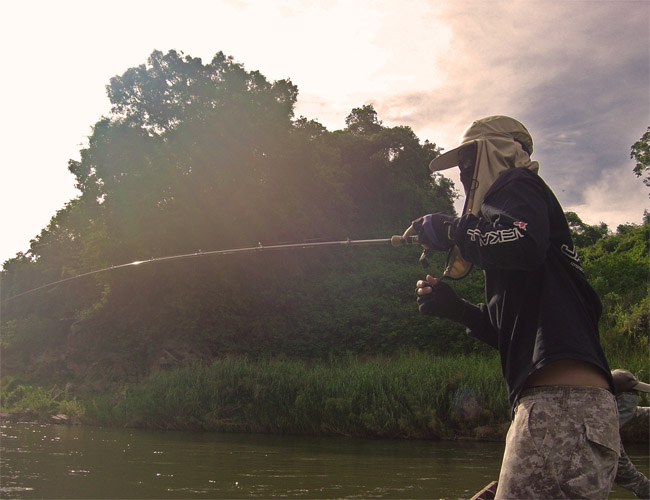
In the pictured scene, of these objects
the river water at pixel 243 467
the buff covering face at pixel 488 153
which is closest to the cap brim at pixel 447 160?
the buff covering face at pixel 488 153

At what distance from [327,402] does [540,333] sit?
41.7 feet

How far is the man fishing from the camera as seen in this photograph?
80.4 inches

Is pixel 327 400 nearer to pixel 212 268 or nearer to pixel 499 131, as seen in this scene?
pixel 212 268

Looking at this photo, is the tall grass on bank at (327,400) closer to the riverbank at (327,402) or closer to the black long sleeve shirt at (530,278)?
the riverbank at (327,402)

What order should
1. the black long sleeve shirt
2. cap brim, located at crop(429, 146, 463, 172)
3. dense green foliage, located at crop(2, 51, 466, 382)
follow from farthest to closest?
dense green foliage, located at crop(2, 51, 466, 382)
cap brim, located at crop(429, 146, 463, 172)
the black long sleeve shirt

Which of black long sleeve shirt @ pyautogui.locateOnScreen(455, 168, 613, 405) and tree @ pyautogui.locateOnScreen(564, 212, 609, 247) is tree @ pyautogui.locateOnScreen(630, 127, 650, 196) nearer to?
tree @ pyautogui.locateOnScreen(564, 212, 609, 247)

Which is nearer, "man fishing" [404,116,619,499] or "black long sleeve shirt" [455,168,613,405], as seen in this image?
"man fishing" [404,116,619,499]

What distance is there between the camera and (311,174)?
2809 cm

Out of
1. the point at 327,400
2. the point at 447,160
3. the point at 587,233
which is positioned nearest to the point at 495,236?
the point at 447,160

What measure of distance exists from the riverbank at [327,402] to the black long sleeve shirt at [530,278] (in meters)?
11.7

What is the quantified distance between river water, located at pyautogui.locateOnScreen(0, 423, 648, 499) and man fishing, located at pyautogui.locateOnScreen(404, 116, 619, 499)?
497cm

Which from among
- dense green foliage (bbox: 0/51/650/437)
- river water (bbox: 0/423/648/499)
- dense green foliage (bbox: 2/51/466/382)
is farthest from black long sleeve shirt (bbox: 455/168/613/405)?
dense green foliage (bbox: 2/51/466/382)

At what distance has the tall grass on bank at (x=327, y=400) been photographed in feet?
44.4

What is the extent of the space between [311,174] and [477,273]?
9.16 metres
